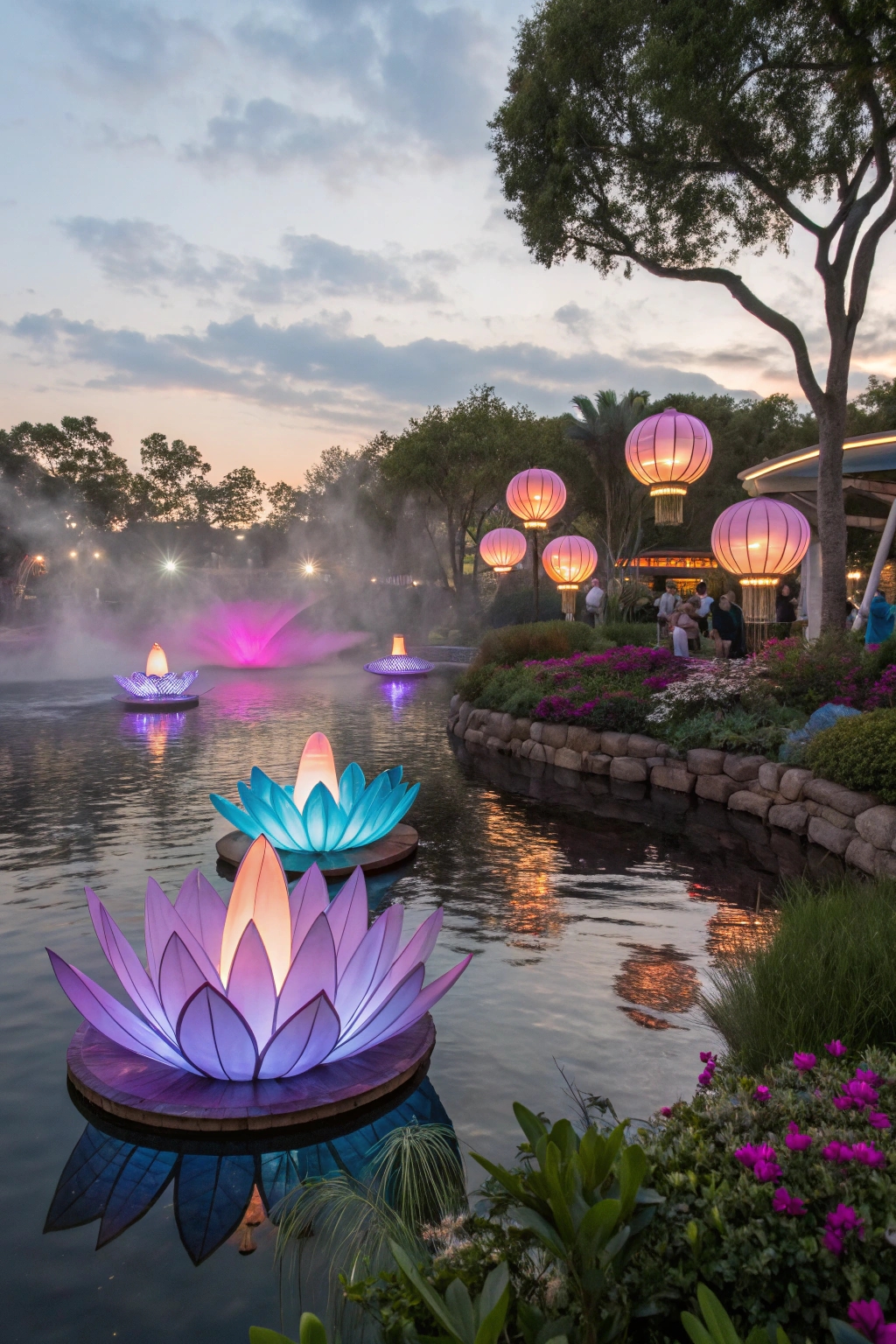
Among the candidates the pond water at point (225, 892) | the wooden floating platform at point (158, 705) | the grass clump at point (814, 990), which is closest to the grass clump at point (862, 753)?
the pond water at point (225, 892)

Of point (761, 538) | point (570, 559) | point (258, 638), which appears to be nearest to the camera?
point (761, 538)

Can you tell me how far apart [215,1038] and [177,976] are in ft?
0.89

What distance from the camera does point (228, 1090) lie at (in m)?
3.35

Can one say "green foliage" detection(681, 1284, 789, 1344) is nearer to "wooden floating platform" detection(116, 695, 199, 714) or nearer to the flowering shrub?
the flowering shrub

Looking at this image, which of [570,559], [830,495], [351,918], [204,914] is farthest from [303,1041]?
[570,559]

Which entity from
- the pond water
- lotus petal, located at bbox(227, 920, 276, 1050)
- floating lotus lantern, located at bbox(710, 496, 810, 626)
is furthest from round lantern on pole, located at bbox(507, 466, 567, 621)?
lotus petal, located at bbox(227, 920, 276, 1050)

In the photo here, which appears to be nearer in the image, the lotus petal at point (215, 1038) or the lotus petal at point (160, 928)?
the lotus petal at point (215, 1038)

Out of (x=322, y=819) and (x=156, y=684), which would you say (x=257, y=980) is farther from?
(x=156, y=684)

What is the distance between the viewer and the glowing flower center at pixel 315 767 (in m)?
6.30

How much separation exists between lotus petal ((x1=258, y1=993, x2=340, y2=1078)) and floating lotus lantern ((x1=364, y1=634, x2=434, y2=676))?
21.1m

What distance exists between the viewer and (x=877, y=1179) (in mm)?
1971

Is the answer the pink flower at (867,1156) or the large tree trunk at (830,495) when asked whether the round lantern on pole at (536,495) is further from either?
→ the pink flower at (867,1156)

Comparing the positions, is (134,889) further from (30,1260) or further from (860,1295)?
(860,1295)

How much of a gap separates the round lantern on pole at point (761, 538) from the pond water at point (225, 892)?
5327 millimetres
